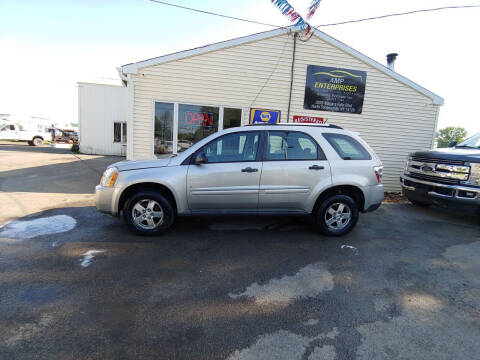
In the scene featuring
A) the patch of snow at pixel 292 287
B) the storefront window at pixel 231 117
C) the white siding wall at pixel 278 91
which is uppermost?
the white siding wall at pixel 278 91

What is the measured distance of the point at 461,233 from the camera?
537 centimetres

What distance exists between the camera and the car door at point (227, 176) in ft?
13.9

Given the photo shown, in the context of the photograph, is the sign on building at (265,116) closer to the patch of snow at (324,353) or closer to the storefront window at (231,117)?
the storefront window at (231,117)

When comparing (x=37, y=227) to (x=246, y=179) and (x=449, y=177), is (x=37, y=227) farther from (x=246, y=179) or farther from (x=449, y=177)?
(x=449, y=177)

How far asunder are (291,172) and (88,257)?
3150 mm

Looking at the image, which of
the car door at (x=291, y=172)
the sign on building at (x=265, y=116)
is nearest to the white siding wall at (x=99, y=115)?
the sign on building at (x=265, y=116)

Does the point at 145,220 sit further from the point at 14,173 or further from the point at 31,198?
the point at 14,173

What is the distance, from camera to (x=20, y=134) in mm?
24609

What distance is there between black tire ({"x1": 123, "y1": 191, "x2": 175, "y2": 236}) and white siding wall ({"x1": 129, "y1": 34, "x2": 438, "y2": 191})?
422 centimetres

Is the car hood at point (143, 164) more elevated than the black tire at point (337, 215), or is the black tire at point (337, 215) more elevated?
the car hood at point (143, 164)

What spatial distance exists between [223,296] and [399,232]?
402 cm

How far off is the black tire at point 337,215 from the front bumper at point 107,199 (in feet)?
10.8

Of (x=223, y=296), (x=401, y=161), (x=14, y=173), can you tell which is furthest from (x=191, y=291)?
(x=14, y=173)

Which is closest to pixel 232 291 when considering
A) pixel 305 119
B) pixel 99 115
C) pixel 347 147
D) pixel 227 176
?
pixel 227 176
